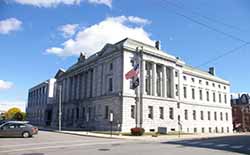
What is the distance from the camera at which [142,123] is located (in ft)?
160

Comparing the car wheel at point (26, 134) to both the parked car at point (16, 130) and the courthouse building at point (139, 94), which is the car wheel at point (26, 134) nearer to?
the parked car at point (16, 130)

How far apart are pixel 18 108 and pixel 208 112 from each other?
10469 cm

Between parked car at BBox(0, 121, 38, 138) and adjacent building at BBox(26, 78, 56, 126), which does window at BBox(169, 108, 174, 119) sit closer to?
parked car at BBox(0, 121, 38, 138)

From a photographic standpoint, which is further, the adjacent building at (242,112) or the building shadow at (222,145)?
the adjacent building at (242,112)

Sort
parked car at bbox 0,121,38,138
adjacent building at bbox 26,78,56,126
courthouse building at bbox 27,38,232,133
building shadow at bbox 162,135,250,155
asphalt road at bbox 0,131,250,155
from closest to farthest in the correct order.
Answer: asphalt road at bbox 0,131,250,155 → building shadow at bbox 162,135,250,155 → parked car at bbox 0,121,38,138 → courthouse building at bbox 27,38,232,133 → adjacent building at bbox 26,78,56,126

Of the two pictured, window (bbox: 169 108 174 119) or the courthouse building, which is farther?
window (bbox: 169 108 174 119)

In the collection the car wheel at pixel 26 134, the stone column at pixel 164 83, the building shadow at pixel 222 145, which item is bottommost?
the building shadow at pixel 222 145

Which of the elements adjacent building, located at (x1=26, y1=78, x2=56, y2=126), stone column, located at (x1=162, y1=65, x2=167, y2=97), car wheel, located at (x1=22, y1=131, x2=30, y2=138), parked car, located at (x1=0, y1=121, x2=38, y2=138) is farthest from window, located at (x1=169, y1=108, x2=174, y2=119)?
adjacent building, located at (x1=26, y1=78, x2=56, y2=126)

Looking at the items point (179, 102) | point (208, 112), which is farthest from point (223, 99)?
point (179, 102)

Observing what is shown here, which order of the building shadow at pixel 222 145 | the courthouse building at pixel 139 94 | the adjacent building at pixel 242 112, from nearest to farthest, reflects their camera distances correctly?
the building shadow at pixel 222 145
the courthouse building at pixel 139 94
the adjacent building at pixel 242 112

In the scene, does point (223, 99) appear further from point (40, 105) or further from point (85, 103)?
point (40, 105)

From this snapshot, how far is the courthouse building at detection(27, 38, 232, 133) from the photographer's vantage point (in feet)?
162

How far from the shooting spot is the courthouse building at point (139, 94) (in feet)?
162

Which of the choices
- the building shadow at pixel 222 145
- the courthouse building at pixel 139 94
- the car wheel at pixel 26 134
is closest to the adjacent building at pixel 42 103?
the courthouse building at pixel 139 94
